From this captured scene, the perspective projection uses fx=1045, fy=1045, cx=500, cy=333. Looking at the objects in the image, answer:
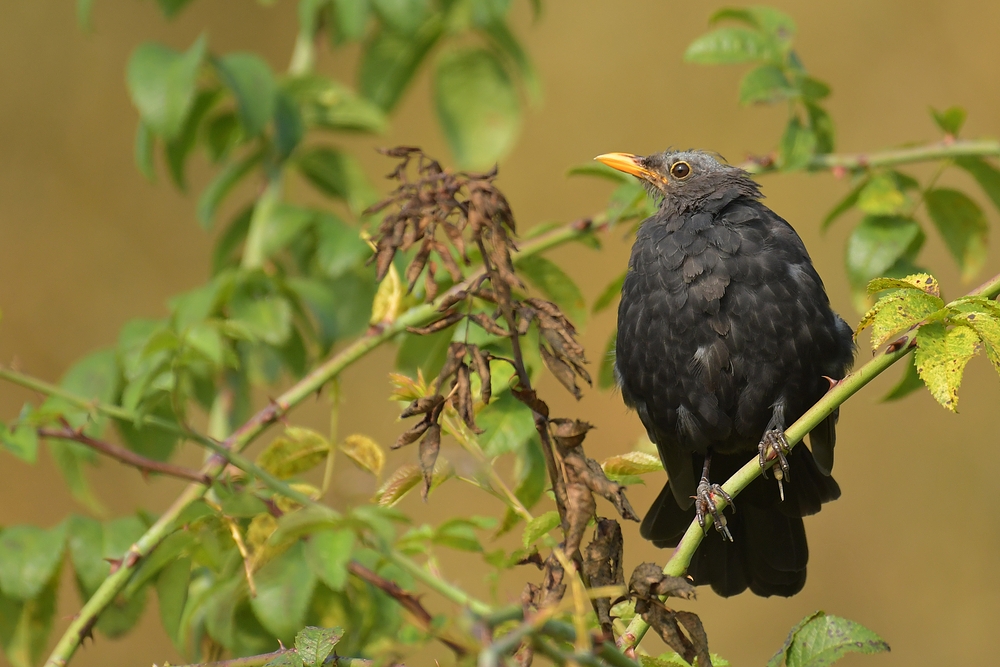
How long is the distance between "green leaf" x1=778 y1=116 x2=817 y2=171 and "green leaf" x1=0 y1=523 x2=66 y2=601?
218 cm

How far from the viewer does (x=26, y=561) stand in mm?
2314

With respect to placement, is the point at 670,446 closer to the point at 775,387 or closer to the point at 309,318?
the point at 775,387

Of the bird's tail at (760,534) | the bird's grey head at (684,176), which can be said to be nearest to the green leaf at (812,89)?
the bird's grey head at (684,176)

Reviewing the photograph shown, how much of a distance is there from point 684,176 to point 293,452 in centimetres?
215

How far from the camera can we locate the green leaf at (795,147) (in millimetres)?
3041

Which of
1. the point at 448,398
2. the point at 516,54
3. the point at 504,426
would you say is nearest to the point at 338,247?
the point at 504,426

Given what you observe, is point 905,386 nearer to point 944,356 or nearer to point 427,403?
point 944,356

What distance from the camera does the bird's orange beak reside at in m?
4.08

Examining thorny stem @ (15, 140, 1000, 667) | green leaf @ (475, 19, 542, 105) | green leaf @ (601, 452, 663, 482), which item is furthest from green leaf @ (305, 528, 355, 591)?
green leaf @ (475, 19, 542, 105)

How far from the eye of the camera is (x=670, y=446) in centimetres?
358

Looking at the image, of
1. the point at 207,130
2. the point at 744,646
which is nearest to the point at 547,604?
the point at 207,130

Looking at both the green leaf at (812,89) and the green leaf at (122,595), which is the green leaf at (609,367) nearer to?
the green leaf at (812,89)

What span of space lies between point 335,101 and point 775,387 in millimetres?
1713

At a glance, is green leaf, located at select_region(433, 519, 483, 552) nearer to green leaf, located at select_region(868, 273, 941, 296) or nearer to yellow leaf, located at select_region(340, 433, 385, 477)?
yellow leaf, located at select_region(340, 433, 385, 477)
